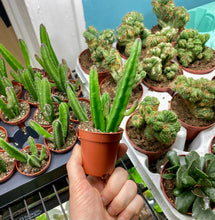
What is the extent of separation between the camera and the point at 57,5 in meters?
1.13

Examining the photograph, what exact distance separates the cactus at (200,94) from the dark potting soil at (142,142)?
0.22m

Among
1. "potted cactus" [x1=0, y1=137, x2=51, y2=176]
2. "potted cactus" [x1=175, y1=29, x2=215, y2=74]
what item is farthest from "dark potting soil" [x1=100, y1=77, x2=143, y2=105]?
"potted cactus" [x1=0, y1=137, x2=51, y2=176]

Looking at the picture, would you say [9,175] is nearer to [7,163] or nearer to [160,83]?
[7,163]

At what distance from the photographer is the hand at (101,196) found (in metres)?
0.59

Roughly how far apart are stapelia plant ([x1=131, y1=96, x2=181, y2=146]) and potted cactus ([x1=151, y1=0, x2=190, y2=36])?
0.68 meters

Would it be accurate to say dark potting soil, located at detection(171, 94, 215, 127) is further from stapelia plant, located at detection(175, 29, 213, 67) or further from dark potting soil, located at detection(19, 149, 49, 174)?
dark potting soil, located at detection(19, 149, 49, 174)

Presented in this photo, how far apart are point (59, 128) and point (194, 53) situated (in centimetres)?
80

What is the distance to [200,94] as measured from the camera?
0.84 meters

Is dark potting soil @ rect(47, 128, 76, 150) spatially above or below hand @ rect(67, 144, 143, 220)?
below

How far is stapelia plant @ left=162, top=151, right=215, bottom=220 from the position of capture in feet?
2.15

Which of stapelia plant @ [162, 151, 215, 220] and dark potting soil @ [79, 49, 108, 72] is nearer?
stapelia plant @ [162, 151, 215, 220]

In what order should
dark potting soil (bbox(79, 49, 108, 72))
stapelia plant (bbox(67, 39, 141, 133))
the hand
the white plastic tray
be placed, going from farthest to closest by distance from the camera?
dark potting soil (bbox(79, 49, 108, 72)) → the white plastic tray → the hand → stapelia plant (bbox(67, 39, 141, 133))

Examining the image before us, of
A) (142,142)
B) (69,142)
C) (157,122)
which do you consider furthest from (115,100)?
(69,142)

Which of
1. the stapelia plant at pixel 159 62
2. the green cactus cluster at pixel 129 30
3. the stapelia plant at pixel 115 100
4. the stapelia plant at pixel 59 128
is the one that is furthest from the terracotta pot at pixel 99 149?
the green cactus cluster at pixel 129 30
